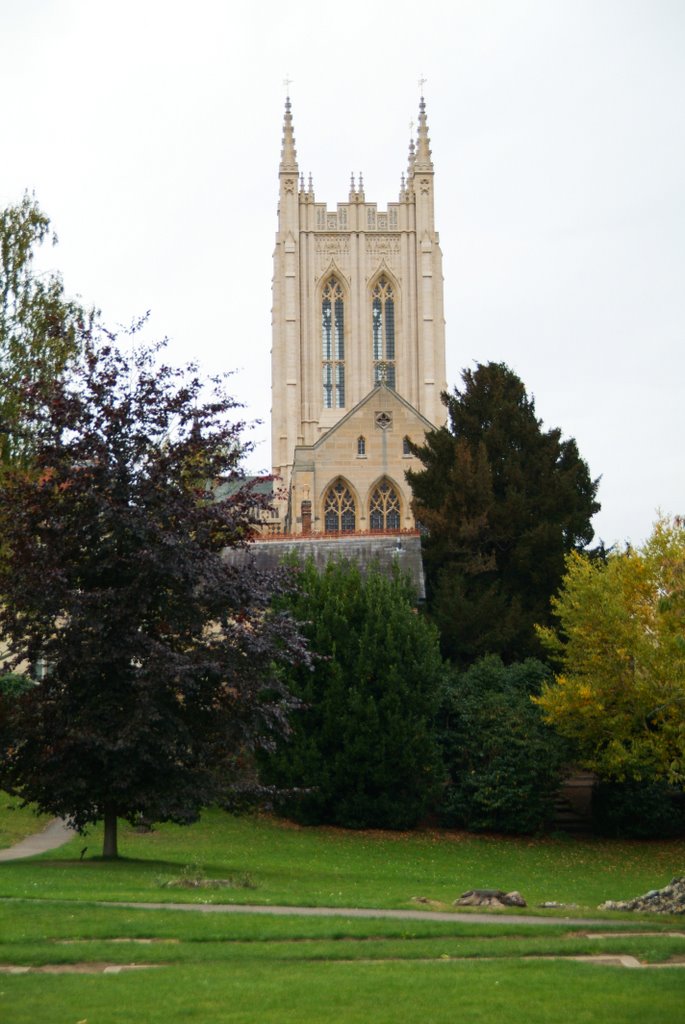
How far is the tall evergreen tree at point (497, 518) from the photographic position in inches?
1559

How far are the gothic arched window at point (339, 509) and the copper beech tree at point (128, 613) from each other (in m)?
46.3

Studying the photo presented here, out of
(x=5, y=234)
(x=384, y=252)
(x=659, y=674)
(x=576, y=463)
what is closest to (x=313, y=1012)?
(x=659, y=674)

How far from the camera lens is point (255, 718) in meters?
21.5

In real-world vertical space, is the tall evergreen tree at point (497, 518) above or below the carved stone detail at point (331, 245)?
below

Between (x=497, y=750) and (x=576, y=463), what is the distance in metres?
14.4

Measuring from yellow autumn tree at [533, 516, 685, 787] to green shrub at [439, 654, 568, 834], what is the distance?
2.68 feet

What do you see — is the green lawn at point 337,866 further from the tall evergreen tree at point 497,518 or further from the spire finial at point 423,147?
the spire finial at point 423,147

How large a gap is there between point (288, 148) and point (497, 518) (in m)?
66.9

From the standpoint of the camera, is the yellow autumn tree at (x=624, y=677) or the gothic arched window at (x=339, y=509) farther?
the gothic arched window at (x=339, y=509)

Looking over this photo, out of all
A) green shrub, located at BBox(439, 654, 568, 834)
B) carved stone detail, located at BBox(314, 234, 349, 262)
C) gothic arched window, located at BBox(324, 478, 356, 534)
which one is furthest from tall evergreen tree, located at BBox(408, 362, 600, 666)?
carved stone detail, located at BBox(314, 234, 349, 262)

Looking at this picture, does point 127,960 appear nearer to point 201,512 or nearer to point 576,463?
point 201,512

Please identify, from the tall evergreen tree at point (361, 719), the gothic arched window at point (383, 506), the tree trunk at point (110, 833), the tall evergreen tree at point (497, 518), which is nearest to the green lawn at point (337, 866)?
the tree trunk at point (110, 833)

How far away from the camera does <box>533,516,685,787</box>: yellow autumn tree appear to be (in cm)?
3081

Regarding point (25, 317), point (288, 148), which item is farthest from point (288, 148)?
point (25, 317)
